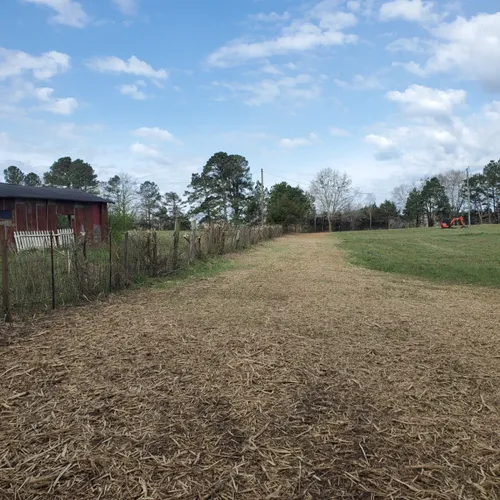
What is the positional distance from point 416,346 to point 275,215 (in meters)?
46.3

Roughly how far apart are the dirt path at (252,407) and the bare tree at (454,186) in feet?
280

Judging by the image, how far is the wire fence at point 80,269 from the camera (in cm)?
615

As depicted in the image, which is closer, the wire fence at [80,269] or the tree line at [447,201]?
the wire fence at [80,269]

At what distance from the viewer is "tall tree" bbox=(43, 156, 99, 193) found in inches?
2262

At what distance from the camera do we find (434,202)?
77.8m

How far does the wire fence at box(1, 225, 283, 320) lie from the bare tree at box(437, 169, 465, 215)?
82689mm

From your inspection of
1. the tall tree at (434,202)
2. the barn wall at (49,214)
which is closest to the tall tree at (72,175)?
the barn wall at (49,214)

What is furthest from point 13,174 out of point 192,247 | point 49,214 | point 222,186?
point 192,247

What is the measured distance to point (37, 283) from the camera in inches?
251

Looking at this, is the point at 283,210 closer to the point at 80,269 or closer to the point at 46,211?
the point at 46,211

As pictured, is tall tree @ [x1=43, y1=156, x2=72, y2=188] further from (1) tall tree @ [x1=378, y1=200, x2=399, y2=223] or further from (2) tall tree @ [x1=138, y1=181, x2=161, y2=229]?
(1) tall tree @ [x1=378, y1=200, x2=399, y2=223]

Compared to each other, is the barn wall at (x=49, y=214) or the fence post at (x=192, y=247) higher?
the barn wall at (x=49, y=214)

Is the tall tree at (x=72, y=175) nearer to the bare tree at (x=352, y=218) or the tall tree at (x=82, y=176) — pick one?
the tall tree at (x=82, y=176)

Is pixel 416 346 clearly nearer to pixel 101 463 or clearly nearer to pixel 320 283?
pixel 101 463
